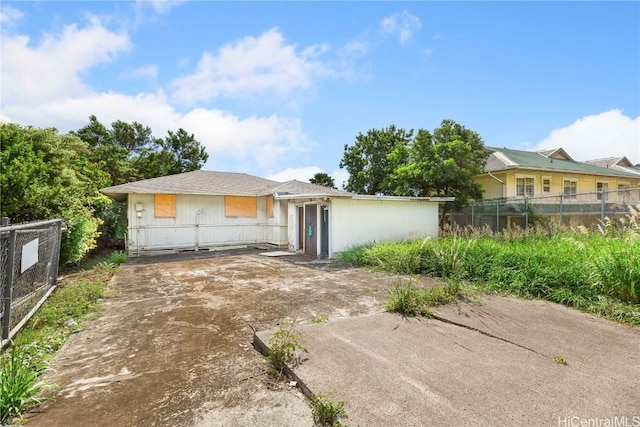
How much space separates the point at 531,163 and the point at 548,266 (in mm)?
15398

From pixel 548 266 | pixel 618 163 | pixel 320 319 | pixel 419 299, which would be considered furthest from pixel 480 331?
pixel 618 163

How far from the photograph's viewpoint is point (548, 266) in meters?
5.70

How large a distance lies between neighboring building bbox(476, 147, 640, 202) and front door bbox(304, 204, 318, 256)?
11650 mm

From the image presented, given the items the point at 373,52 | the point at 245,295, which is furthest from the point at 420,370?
the point at 373,52

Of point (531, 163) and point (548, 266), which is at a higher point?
point (531, 163)

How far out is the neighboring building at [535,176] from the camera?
1723 centimetres

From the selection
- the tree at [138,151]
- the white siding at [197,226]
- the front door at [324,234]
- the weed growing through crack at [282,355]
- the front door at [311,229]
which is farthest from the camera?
the tree at [138,151]

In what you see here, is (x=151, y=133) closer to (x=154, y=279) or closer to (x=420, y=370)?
(x=154, y=279)

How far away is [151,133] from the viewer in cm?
2889

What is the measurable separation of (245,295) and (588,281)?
5788 mm

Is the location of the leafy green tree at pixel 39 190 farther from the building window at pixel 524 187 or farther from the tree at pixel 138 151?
the building window at pixel 524 187

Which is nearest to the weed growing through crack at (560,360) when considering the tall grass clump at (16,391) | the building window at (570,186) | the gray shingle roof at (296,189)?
the tall grass clump at (16,391)

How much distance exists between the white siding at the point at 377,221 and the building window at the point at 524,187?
27.2 ft

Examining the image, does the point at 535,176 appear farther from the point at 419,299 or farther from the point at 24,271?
the point at 24,271
